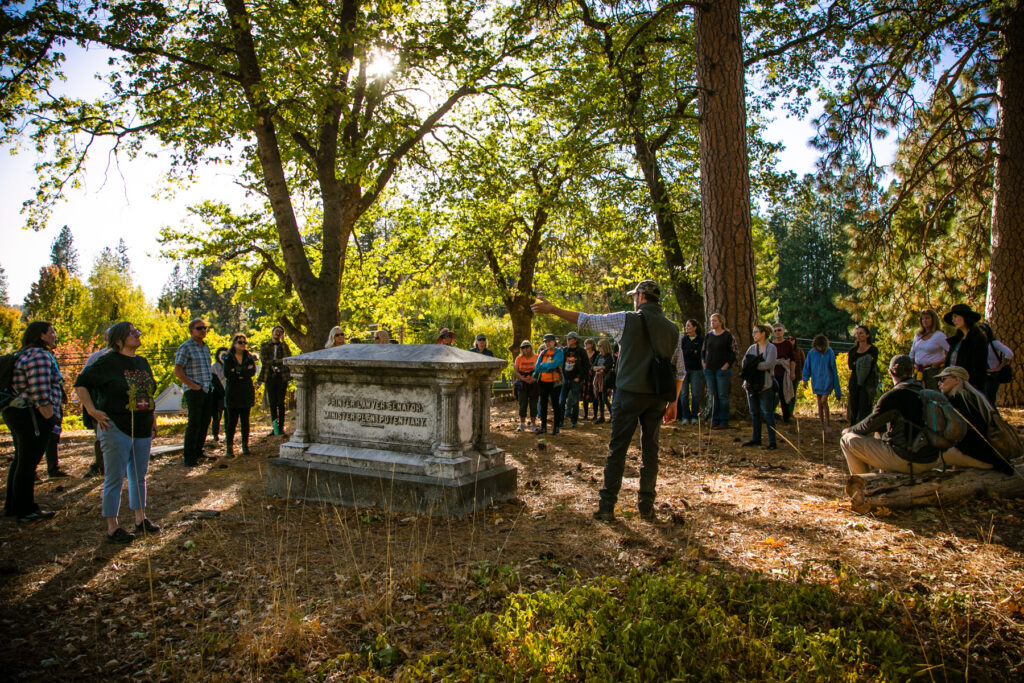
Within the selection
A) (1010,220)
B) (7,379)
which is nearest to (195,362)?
(7,379)

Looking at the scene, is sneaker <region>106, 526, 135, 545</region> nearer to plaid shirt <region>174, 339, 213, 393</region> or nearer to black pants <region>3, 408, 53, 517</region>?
black pants <region>3, 408, 53, 517</region>

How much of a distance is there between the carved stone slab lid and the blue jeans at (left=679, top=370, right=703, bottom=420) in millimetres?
4965

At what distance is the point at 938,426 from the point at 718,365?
14.2ft

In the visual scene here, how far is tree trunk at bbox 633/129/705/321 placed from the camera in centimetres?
1462

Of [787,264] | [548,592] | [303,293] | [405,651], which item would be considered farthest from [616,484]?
[787,264]

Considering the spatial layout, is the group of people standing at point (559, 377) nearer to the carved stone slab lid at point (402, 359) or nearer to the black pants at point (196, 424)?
the carved stone slab lid at point (402, 359)

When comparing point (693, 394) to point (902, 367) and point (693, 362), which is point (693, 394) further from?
point (902, 367)

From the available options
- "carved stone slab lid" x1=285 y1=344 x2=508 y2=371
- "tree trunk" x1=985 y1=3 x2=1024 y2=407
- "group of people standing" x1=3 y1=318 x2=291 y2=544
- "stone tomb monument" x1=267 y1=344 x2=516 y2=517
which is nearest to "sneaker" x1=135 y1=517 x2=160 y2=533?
A: "group of people standing" x1=3 y1=318 x2=291 y2=544

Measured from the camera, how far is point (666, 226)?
51.2 feet

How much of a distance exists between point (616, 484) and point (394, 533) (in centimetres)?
189

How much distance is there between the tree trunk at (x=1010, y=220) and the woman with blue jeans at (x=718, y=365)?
5.17 metres

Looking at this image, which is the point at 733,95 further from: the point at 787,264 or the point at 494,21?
the point at 787,264

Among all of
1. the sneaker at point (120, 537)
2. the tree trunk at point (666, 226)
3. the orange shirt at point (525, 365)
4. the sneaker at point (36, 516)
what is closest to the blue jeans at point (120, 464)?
the sneaker at point (120, 537)

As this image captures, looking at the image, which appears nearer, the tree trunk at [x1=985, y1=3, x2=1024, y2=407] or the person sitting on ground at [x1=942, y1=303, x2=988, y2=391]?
the person sitting on ground at [x1=942, y1=303, x2=988, y2=391]
